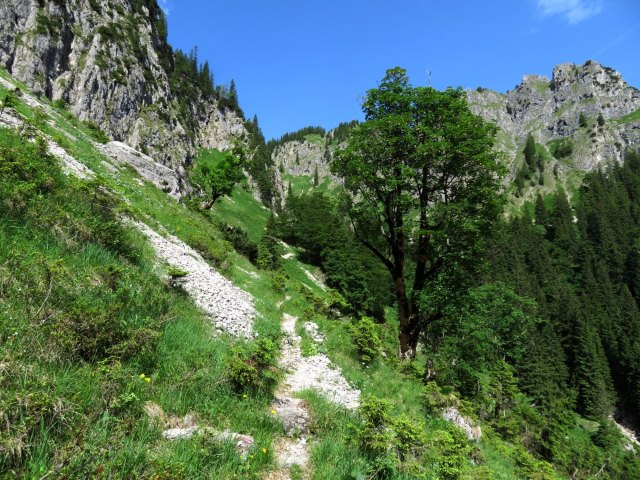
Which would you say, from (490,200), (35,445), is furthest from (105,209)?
(490,200)

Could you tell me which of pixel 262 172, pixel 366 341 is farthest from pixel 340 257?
pixel 262 172

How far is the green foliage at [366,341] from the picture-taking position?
13664mm

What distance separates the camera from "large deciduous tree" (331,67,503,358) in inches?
547

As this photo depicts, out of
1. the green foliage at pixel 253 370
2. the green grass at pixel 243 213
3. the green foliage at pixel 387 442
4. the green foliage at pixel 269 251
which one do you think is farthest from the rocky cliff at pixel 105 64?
the green foliage at pixel 387 442

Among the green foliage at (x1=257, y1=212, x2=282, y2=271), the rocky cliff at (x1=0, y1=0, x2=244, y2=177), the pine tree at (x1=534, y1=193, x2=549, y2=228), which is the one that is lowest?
the green foliage at (x1=257, y1=212, x2=282, y2=271)

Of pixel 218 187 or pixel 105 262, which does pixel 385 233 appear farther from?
pixel 218 187

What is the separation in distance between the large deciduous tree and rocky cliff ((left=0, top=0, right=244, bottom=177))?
51.1m

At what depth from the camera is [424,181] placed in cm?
1490

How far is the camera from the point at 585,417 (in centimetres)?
8194

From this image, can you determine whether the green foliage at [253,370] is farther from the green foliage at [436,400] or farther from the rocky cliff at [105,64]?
the rocky cliff at [105,64]

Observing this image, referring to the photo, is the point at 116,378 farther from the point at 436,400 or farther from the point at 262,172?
the point at 262,172

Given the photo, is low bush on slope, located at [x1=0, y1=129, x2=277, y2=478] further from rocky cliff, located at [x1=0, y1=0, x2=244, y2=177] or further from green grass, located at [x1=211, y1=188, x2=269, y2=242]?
rocky cliff, located at [x1=0, y1=0, x2=244, y2=177]

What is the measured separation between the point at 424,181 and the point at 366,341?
709cm

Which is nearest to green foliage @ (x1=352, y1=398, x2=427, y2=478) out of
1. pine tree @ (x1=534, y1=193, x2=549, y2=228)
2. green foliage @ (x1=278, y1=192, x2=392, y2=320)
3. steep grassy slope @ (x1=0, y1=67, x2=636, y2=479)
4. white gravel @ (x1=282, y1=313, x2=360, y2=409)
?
steep grassy slope @ (x1=0, y1=67, x2=636, y2=479)
